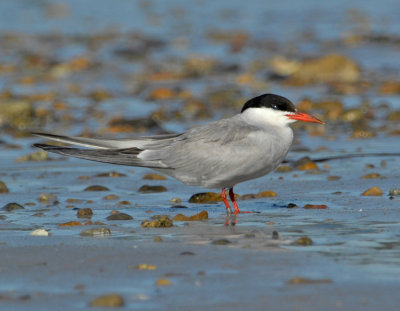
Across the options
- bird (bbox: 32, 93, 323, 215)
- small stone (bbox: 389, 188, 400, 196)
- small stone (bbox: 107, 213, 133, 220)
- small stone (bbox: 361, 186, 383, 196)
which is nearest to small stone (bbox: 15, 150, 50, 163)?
bird (bbox: 32, 93, 323, 215)

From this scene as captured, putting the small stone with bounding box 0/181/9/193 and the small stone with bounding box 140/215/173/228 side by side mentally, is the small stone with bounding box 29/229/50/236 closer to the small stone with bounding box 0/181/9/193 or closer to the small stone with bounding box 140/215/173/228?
the small stone with bounding box 140/215/173/228

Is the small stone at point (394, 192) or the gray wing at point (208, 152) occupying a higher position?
the gray wing at point (208, 152)

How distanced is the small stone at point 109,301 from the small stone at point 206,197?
275 centimetres

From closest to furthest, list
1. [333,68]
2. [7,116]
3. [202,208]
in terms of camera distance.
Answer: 1. [202,208]
2. [7,116]
3. [333,68]

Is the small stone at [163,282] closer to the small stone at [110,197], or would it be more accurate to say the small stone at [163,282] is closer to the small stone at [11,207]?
the small stone at [11,207]

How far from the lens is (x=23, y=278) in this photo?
3.70 m

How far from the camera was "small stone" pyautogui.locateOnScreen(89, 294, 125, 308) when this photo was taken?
3.24 meters

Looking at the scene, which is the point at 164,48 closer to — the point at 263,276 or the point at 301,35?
the point at 301,35

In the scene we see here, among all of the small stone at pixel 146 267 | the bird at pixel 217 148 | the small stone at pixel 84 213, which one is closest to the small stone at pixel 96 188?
the bird at pixel 217 148

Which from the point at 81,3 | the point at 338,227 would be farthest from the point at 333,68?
the point at 81,3

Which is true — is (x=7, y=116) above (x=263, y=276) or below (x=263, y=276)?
above

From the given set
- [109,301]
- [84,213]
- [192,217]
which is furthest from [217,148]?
[109,301]

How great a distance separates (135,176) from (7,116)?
3265mm

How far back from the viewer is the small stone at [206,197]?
6.03m
